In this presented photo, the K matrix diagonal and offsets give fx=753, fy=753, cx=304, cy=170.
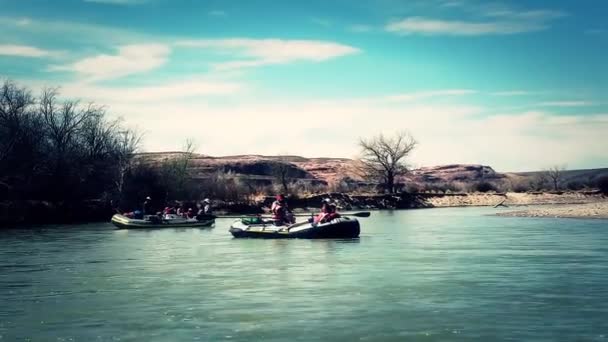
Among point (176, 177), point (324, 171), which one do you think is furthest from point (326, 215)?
point (324, 171)

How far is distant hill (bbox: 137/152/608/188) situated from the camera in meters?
134

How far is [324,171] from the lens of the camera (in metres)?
154

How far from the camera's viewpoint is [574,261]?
78.7ft

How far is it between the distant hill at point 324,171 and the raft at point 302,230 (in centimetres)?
6866

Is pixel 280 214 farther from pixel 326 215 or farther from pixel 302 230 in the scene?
pixel 326 215

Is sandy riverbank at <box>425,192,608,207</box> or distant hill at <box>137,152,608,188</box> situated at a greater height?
distant hill at <box>137,152,608,188</box>

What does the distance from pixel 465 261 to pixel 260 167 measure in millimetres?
116227

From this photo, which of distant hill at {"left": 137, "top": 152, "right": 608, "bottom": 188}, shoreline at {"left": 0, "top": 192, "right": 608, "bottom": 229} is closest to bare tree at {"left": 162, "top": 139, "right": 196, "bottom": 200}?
shoreline at {"left": 0, "top": 192, "right": 608, "bottom": 229}

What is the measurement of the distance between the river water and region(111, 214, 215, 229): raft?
47.0 ft

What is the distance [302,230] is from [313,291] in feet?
55.2

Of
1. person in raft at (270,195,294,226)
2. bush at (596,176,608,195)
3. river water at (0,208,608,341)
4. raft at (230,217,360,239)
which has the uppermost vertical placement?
bush at (596,176,608,195)

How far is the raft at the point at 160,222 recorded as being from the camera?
48.0 m

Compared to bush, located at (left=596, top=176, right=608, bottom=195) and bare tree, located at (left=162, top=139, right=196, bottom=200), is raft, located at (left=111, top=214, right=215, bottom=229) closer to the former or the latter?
bare tree, located at (left=162, top=139, right=196, bottom=200)

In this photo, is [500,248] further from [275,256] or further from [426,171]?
[426,171]
